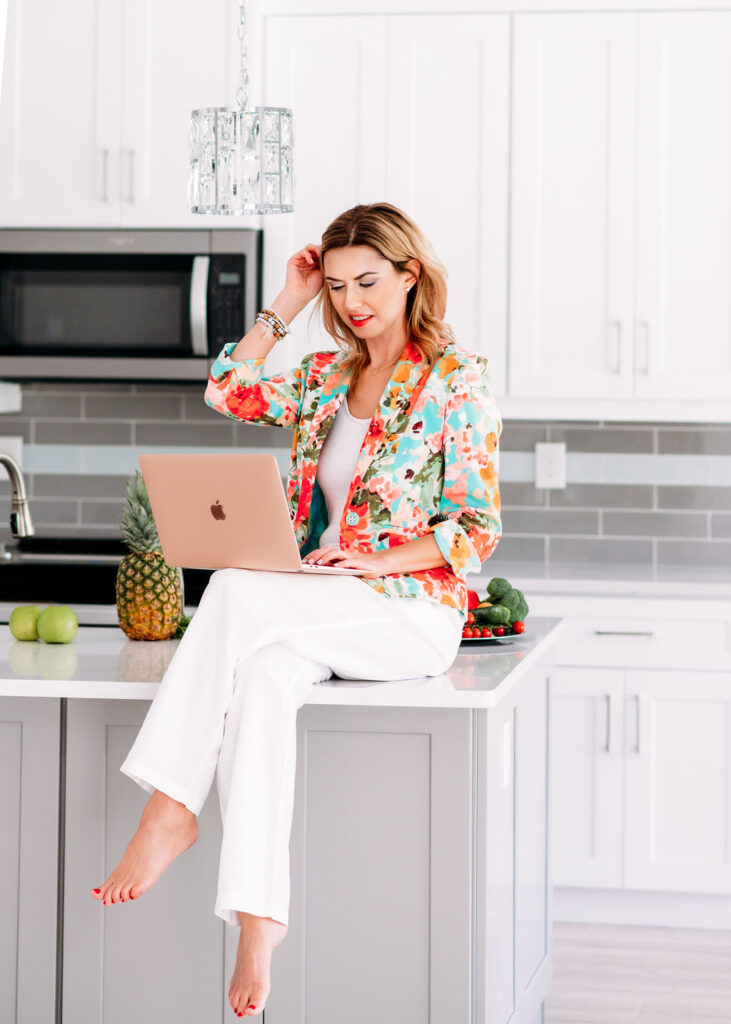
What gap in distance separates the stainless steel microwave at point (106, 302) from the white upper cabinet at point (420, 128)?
1.15 feet

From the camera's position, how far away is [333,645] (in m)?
1.88

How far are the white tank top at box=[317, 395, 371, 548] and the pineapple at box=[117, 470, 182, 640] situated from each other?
0.96ft

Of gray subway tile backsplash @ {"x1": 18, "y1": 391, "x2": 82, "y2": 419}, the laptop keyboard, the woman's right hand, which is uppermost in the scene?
the woman's right hand

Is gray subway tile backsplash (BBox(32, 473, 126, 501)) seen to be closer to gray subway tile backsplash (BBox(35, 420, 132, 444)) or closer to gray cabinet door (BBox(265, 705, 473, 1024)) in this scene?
gray subway tile backsplash (BBox(35, 420, 132, 444))

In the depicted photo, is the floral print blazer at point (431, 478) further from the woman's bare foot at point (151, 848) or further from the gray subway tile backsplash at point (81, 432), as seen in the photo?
the gray subway tile backsplash at point (81, 432)

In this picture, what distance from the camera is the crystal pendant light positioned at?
2.03 m

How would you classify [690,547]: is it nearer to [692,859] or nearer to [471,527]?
[692,859]

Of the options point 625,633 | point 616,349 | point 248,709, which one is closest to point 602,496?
point 616,349

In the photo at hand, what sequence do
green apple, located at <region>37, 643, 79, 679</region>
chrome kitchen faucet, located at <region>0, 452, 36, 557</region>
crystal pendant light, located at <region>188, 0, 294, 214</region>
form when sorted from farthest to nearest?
chrome kitchen faucet, located at <region>0, 452, 36, 557</region> → crystal pendant light, located at <region>188, 0, 294, 214</region> → green apple, located at <region>37, 643, 79, 679</region>

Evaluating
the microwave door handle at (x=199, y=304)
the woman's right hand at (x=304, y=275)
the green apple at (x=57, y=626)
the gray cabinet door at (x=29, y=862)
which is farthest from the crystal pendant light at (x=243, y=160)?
the microwave door handle at (x=199, y=304)

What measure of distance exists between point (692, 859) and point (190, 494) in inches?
80.9

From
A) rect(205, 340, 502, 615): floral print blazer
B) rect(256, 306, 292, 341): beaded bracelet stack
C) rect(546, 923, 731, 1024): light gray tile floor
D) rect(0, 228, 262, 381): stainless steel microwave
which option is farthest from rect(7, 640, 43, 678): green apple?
rect(0, 228, 262, 381): stainless steel microwave

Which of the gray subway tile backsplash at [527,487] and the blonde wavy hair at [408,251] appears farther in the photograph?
the gray subway tile backsplash at [527,487]

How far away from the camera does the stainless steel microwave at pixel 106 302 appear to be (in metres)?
3.60
